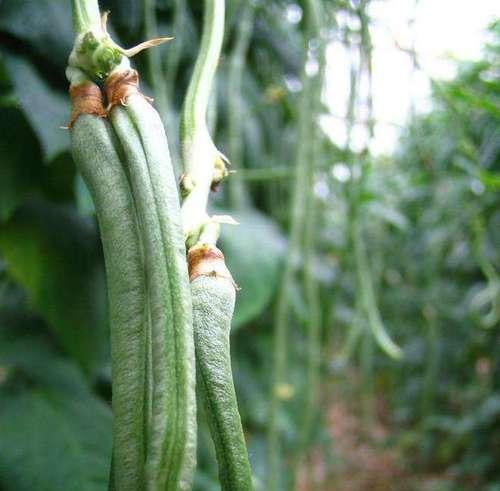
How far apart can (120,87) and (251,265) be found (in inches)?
20.0

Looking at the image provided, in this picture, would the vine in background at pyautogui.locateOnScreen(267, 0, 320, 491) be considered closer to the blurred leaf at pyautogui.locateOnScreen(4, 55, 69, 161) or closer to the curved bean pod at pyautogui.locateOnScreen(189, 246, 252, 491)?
the blurred leaf at pyautogui.locateOnScreen(4, 55, 69, 161)

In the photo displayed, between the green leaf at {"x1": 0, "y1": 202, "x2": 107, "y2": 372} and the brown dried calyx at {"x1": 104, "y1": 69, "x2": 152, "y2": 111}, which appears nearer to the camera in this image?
the brown dried calyx at {"x1": 104, "y1": 69, "x2": 152, "y2": 111}

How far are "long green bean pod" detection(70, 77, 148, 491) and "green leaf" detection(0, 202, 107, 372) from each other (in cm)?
40

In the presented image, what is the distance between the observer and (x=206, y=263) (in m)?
0.22

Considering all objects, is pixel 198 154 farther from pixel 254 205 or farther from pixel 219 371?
pixel 254 205

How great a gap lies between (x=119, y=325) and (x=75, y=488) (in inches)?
13.5

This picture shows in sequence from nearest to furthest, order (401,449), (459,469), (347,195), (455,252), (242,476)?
(242,476) → (347,195) → (455,252) → (459,469) → (401,449)

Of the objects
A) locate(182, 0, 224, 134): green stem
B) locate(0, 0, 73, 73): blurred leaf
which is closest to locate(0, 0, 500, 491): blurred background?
locate(0, 0, 73, 73): blurred leaf

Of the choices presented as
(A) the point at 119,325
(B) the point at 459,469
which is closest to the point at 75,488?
(A) the point at 119,325

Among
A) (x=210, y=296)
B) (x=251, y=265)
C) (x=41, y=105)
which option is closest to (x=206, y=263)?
(x=210, y=296)

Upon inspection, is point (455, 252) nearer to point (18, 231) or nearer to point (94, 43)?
point (18, 231)

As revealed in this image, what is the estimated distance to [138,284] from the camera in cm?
20

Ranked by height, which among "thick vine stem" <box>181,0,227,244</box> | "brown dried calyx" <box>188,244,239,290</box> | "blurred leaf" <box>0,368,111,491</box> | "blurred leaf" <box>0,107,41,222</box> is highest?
"blurred leaf" <box>0,107,41,222</box>

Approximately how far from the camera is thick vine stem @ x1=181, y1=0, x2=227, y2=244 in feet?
A: 0.79
